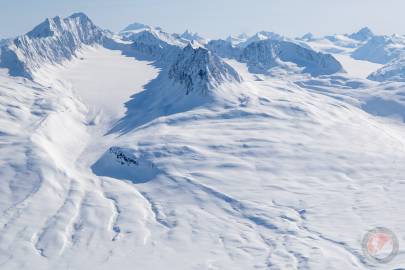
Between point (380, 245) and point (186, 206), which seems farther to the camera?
point (186, 206)

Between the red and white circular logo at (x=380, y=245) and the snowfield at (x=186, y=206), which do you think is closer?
the red and white circular logo at (x=380, y=245)

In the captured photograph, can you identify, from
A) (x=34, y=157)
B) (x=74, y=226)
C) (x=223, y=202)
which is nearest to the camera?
(x=74, y=226)

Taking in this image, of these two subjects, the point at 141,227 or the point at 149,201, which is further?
the point at 149,201

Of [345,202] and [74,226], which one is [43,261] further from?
[345,202]

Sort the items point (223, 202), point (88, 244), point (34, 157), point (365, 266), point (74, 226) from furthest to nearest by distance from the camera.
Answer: point (34, 157)
point (223, 202)
point (74, 226)
point (88, 244)
point (365, 266)

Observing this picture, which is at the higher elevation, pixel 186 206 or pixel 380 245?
pixel 380 245

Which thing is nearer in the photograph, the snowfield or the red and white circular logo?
the red and white circular logo

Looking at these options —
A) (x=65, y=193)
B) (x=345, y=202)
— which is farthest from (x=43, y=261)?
(x=345, y=202)
